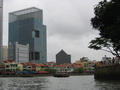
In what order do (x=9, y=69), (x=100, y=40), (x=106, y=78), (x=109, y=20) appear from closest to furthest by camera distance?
(x=109, y=20) < (x=100, y=40) < (x=106, y=78) < (x=9, y=69)

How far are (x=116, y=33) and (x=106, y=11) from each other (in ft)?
10.6

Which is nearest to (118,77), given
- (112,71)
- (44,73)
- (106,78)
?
(112,71)

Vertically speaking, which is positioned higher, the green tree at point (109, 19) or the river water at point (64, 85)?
the green tree at point (109, 19)

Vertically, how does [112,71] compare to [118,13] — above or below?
below

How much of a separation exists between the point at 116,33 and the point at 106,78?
32853 millimetres

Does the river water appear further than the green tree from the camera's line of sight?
Yes

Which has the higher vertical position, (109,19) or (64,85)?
(109,19)

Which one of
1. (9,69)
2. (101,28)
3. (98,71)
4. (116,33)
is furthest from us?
(9,69)

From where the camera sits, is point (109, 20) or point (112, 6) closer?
point (112, 6)

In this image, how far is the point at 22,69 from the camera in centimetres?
19250

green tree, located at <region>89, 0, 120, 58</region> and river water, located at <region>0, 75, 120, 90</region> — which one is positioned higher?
green tree, located at <region>89, 0, 120, 58</region>

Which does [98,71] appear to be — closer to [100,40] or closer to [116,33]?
[100,40]

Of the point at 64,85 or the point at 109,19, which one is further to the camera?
the point at 64,85

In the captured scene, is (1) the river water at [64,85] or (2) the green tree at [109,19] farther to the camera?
(1) the river water at [64,85]
